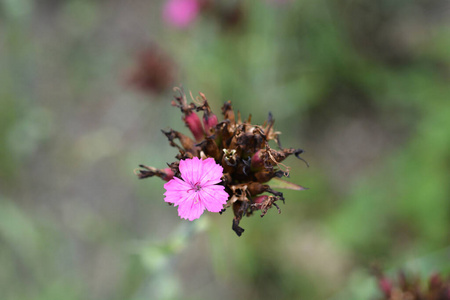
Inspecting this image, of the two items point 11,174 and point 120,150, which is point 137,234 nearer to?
point 120,150

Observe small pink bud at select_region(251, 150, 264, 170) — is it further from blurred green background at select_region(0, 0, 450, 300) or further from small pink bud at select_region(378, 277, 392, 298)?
blurred green background at select_region(0, 0, 450, 300)

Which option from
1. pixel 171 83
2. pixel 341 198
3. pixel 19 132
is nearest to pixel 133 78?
pixel 171 83

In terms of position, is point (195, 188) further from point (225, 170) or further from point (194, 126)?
point (194, 126)

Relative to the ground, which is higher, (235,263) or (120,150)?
(120,150)

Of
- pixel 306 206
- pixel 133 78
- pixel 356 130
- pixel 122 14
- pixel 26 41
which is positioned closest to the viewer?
pixel 133 78

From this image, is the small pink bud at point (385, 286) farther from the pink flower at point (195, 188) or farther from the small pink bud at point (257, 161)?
the pink flower at point (195, 188)

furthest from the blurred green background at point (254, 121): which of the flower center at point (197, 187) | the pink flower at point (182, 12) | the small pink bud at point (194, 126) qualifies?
the flower center at point (197, 187)

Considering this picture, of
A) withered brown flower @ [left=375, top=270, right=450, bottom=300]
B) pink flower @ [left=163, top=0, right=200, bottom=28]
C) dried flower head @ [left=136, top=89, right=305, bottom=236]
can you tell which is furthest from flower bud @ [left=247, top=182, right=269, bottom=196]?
pink flower @ [left=163, top=0, right=200, bottom=28]
